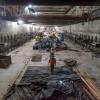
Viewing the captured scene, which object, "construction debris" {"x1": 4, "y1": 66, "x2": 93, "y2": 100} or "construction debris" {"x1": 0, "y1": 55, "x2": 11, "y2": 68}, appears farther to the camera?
"construction debris" {"x1": 0, "y1": 55, "x2": 11, "y2": 68}

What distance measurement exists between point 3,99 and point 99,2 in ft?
15.0

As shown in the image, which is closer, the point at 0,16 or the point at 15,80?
the point at 15,80

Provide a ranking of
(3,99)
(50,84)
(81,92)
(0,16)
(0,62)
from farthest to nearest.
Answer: (0,16), (0,62), (50,84), (81,92), (3,99)

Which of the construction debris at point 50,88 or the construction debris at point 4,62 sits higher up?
the construction debris at point 4,62

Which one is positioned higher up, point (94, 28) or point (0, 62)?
point (94, 28)

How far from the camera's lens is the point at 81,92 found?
18.6 feet

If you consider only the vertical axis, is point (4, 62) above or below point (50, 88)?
above

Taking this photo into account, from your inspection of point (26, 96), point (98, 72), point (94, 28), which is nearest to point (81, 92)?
point (26, 96)

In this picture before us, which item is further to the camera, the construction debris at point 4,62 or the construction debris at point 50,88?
the construction debris at point 4,62

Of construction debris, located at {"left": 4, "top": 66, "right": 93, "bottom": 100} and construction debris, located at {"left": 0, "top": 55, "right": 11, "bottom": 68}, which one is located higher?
construction debris, located at {"left": 0, "top": 55, "right": 11, "bottom": 68}

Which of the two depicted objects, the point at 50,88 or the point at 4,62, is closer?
the point at 50,88

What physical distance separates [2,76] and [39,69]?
170cm

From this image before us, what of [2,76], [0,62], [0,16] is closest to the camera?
[2,76]

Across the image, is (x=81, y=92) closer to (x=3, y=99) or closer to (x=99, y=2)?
(x=3, y=99)
